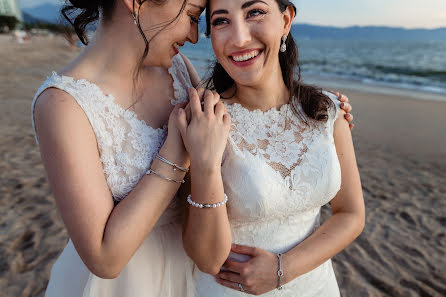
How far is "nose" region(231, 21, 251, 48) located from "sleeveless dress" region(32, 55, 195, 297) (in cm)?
50

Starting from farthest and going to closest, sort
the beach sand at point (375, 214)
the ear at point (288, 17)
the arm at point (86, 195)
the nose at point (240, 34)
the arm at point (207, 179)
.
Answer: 1. the beach sand at point (375, 214)
2. the ear at point (288, 17)
3. the nose at point (240, 34)
4. the arm at point (207, 179)
5. the arm at point (86, 195)

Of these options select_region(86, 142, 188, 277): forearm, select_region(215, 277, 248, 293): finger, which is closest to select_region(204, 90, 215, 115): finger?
select_region(86, 142, 188, 277): forearm

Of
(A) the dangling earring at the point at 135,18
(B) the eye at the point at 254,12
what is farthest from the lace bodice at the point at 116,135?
(B) the eye at the point at 254,12

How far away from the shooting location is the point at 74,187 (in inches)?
53.1

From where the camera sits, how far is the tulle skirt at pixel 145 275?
172 cm

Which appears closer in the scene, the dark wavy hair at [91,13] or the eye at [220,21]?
the dark wavy hair at [91,13]

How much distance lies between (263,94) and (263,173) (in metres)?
0.54

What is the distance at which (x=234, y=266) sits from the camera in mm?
1756

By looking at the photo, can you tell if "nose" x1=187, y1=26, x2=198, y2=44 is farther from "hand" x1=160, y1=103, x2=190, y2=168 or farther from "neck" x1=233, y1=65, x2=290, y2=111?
"hand" x1=160, y1=103, x2=190, y2=168

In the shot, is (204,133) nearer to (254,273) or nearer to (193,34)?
(193,34)

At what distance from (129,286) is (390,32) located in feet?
323

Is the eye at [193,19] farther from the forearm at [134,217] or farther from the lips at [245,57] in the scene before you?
the forearm at [134,217]

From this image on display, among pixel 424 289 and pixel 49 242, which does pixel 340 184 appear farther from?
pixel 49 242

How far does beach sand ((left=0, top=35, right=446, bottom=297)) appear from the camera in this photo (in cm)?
355
